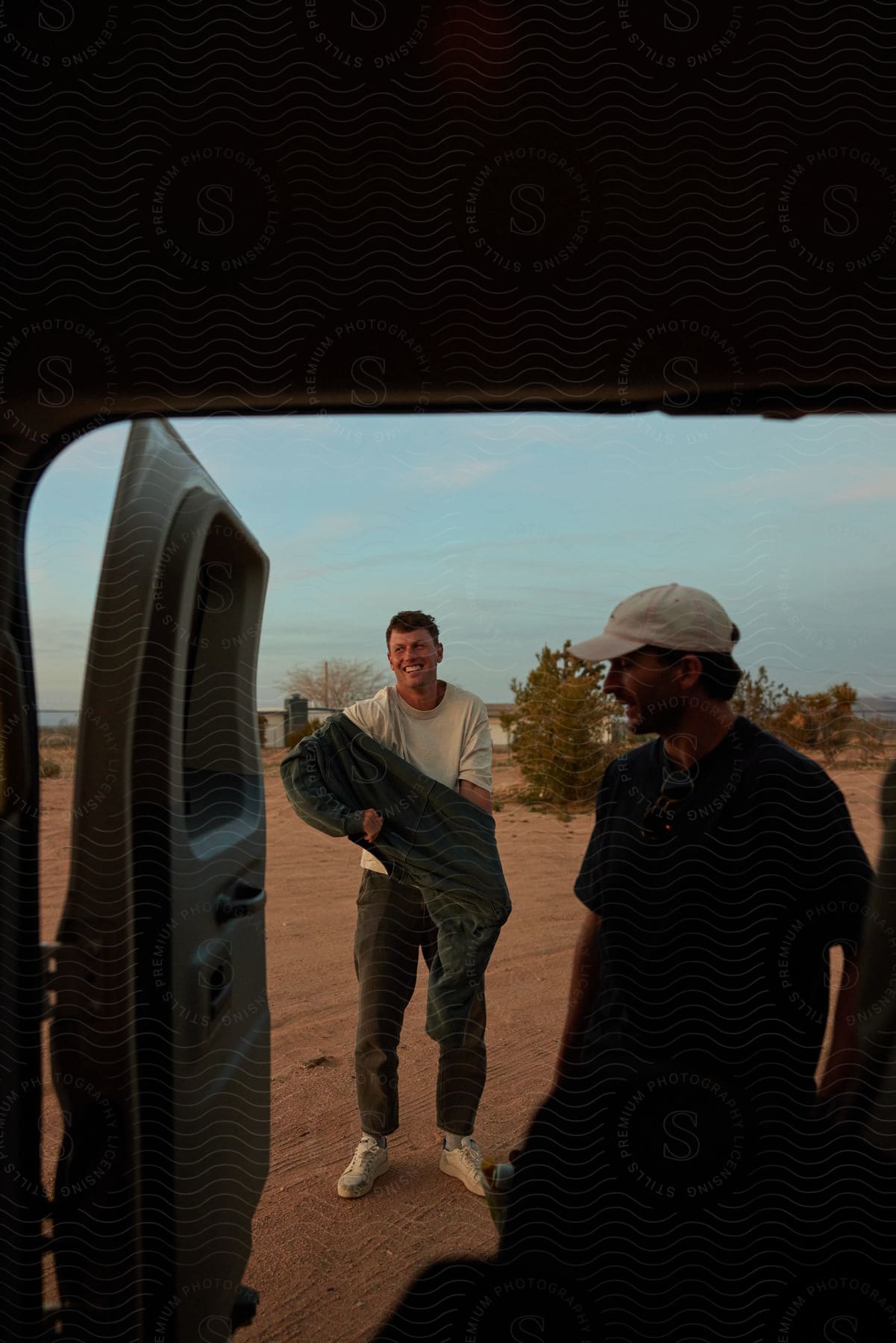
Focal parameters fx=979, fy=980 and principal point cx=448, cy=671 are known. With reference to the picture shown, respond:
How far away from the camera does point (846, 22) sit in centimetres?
105

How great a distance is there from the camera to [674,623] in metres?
1.37

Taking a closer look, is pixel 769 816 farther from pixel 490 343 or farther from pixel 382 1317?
pixel 382 1317

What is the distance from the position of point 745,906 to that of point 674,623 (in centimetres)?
40

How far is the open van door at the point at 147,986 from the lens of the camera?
117 cm

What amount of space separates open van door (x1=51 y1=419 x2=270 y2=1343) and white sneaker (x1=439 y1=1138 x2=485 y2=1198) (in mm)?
829

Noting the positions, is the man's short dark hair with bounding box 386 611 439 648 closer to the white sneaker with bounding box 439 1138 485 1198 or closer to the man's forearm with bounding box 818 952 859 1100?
the man's forearm with bounding box 818 952 859 1100

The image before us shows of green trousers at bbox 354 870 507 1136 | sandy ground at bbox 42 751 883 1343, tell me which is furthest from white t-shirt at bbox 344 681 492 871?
green trousers at bbox 354 870 507 1136

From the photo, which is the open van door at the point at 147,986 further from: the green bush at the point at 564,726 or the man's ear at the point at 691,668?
the man's ear at the point at 691,668

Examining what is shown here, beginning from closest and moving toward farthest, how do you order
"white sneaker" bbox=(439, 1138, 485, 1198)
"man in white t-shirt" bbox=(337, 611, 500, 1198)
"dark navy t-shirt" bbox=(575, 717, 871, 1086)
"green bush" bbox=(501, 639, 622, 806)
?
"dark navy t-shirt" bbox=(575, 717, 871, 1086) < "green bush" bbox=(501, 639, 622, 806) < "man in white t-shirt" bbox=(337, 611, 500, 1198) < "white sneaker" bbox=(439, 1138, 485, 1198)

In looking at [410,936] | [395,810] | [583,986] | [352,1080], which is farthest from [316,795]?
[352,1080]

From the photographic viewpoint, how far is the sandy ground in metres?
1.83

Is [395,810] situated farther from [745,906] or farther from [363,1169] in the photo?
[363,1169]

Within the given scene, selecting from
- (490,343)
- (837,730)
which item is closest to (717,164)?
(490,343)

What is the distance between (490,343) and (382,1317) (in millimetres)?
1694
